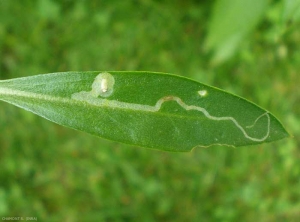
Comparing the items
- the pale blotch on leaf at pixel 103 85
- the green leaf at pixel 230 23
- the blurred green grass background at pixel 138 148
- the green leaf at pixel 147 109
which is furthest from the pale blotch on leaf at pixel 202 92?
the blurred green grass background at pixel 138 148

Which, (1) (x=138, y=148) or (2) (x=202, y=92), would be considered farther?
(1) (x=138, y=148)

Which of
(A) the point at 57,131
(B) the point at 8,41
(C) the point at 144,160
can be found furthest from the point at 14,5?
(C) the point at 144,160

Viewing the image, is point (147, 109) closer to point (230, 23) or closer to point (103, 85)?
point (103, 85)

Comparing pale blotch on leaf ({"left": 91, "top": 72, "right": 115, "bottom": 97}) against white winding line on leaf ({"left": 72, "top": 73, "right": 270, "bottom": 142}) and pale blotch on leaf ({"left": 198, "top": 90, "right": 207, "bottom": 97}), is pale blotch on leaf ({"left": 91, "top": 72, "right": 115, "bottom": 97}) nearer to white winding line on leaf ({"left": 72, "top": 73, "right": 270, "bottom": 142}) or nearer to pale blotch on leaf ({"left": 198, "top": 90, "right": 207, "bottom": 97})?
white winding line on leaf ({"left": 72, "top": 73, "right": 270, "bottom": 142})

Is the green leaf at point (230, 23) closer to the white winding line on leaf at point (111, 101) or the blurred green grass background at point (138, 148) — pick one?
the blurred green grass background at point (138, 148)

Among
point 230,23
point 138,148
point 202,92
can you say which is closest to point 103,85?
point 202,92

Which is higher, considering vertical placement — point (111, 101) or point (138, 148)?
point (138, 148)

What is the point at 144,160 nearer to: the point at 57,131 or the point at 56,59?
the point at 57,131
